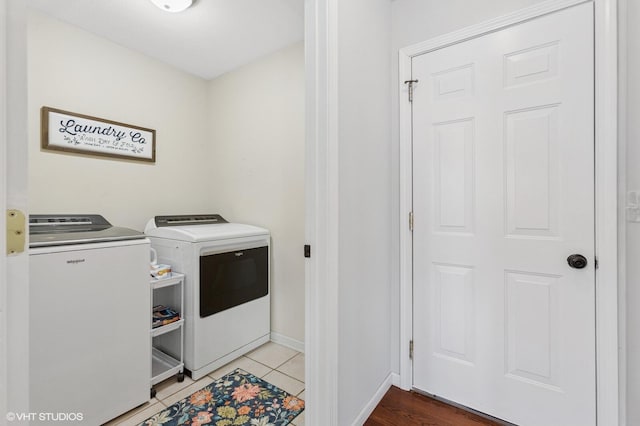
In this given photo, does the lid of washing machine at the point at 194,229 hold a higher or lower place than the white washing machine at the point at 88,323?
higher

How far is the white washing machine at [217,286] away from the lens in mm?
1974

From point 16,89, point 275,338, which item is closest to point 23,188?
point 16,89

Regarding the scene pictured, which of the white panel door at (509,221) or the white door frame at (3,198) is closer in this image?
the white door frame at (3,198)

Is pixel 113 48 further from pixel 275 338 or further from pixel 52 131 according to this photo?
pixel 275 338

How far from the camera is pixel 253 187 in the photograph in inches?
104

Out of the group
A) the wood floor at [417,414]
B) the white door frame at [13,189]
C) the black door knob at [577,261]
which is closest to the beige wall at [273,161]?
the wood floor at [417,414]

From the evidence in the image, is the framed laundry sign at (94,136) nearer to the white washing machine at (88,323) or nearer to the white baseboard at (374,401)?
the white washing machine at (88,323)

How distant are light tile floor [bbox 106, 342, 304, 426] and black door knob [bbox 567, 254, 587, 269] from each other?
5.24 ft

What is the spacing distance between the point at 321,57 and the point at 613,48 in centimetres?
128

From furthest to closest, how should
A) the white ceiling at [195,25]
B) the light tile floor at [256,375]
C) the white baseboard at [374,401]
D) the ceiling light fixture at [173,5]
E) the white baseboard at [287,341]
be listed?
the white baseboard at [287,341], the white ceiling at [195,25], the ceiling light fixture at [173,5], the light tile floor at [256,375], the white baseboard at [374,401]

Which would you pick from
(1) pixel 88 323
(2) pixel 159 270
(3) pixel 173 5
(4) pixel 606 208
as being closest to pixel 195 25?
(3) pixel 173 5

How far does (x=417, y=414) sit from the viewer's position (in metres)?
1.59

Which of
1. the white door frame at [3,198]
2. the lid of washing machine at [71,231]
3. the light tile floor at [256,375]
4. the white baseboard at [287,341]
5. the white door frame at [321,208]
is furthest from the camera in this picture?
the white baseboard at [287,341]

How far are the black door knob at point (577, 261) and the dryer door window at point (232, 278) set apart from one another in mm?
1992
